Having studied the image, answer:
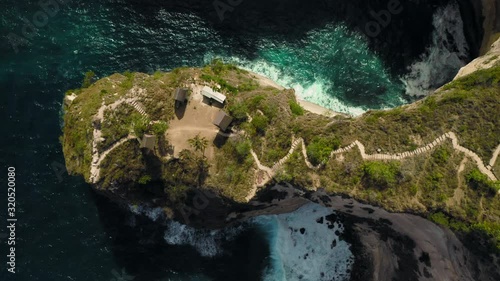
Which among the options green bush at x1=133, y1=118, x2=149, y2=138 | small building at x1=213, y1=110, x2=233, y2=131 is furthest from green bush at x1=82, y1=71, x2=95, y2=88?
small building at x1=213, y1=110, x2=233, y2=131

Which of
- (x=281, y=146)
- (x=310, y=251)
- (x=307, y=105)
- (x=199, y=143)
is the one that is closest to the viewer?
(x=281, y=146)

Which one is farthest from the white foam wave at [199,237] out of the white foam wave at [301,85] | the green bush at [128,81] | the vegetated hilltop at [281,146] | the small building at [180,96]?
the white foam wave at [301,85]

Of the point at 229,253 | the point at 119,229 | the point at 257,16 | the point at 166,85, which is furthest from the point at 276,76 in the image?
the point at 119,229

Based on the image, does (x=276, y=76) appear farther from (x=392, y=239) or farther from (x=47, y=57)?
(x=47, y=57)

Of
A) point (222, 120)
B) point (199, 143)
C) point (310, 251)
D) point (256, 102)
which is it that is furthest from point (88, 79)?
point (310, 251)

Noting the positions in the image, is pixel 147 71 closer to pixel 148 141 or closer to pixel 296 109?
pixel 148 141

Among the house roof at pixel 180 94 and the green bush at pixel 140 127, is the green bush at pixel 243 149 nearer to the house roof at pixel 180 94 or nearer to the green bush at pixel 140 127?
the house roof at pixel 180 94
